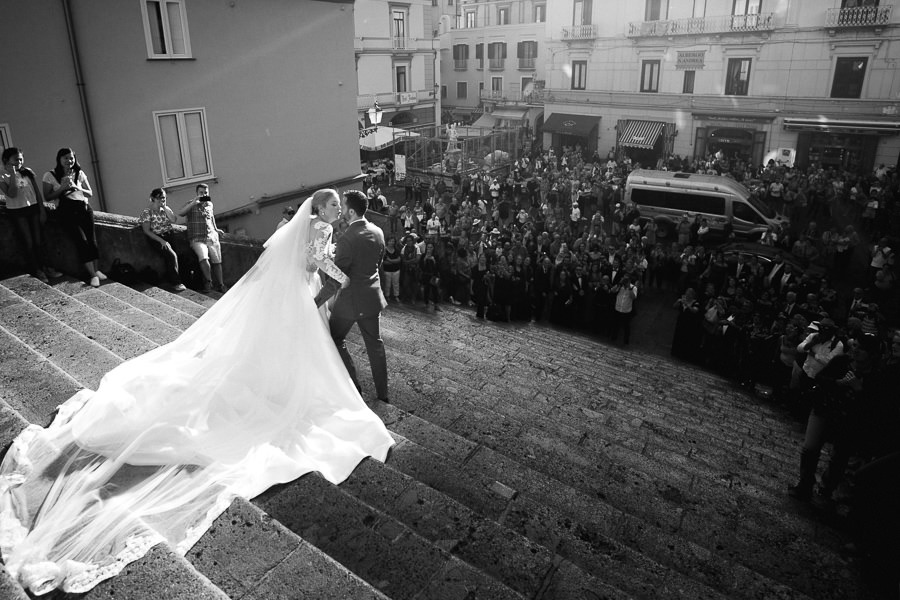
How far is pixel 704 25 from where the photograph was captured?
26.5 metres

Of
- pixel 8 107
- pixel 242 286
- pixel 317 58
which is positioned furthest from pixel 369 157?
pixel 242 286

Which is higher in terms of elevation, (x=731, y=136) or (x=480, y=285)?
(x=731, y=136)

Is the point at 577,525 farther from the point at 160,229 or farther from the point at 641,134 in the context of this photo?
the point at 641,134

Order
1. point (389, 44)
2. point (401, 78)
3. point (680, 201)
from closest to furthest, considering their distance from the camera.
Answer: point (680, 201) < point (389, 44) < point (401, 78)

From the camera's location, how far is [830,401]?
5285mm

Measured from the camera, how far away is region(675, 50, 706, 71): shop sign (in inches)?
1070

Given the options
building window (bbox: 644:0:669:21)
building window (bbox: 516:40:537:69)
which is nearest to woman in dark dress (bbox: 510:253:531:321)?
building window (bbox: 644:0:669:21)

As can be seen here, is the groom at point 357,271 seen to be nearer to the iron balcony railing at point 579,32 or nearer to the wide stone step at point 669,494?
the wide stone step at point 669,494

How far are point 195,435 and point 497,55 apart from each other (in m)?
41.0

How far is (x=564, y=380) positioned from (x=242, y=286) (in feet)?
15.0

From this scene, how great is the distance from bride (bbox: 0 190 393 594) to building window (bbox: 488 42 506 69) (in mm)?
38936

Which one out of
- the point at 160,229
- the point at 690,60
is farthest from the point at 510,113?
the point at 160,229

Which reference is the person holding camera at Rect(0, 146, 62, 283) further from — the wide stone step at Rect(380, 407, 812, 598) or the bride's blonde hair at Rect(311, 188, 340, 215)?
the wide stone step at Rect(380, 407, 812, 598)

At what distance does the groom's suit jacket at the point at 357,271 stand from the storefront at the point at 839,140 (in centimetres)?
2513
